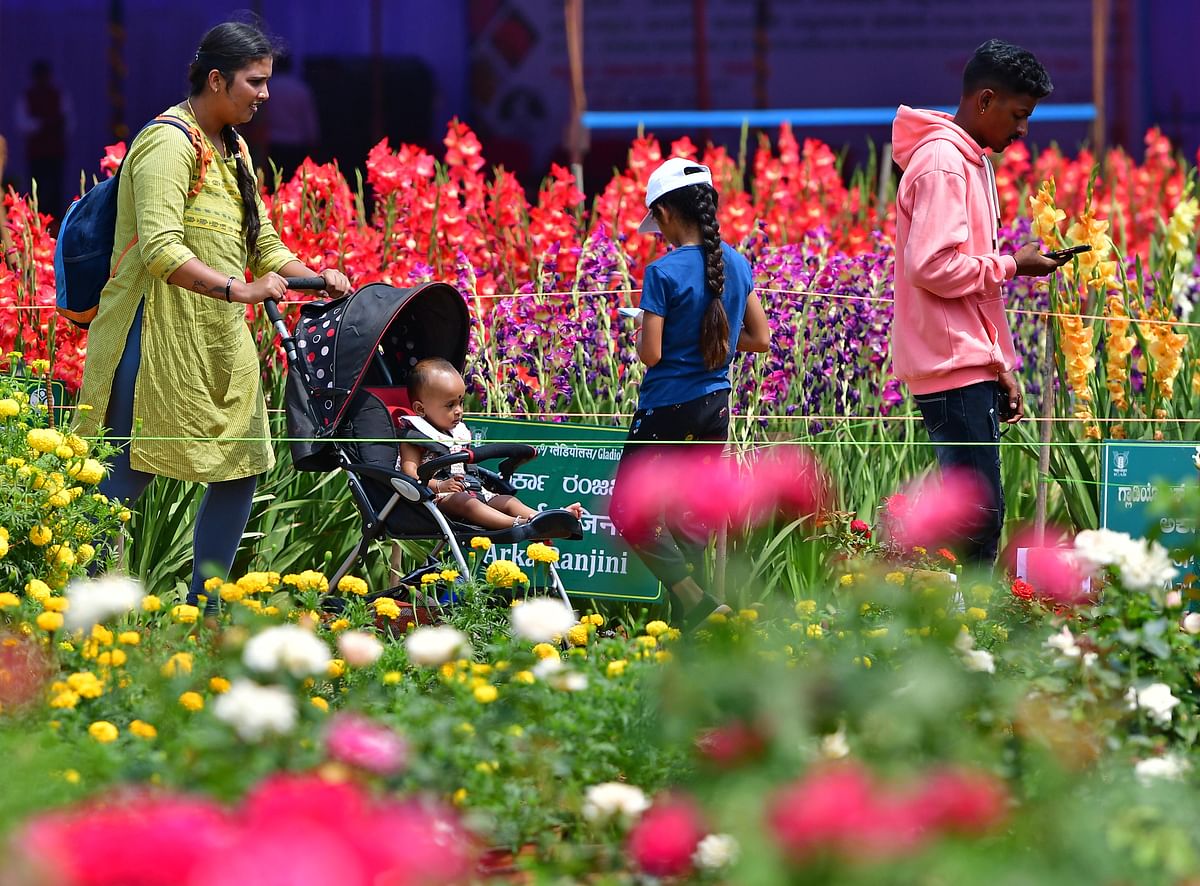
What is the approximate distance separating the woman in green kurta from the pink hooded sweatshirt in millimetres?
1435

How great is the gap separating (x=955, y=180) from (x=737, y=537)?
1.42 m

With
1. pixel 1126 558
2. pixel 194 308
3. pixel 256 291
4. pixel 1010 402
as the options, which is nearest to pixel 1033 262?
pixel 1010 402

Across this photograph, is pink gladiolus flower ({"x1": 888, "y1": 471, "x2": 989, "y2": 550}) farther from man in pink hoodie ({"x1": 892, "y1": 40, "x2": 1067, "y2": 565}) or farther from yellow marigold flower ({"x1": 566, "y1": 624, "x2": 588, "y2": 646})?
yellow marigold flower ({"x1": 566, "y1": 624, "x2": 588, "y2": 646})

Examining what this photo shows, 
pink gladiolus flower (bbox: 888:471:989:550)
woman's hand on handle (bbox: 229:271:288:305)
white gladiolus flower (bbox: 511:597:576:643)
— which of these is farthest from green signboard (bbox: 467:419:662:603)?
white gladiolus flower (bbox: 511:597:576:643)

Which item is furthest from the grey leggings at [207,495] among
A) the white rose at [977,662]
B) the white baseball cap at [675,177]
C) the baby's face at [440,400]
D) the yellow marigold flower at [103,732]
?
the white rose at [977,662]

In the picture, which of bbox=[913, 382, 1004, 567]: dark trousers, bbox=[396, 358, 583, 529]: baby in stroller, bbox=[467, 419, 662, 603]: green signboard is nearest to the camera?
bbox=[913, 382, 1004, 567]: dark trousers

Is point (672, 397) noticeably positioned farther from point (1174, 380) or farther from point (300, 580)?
point (1174, 380)

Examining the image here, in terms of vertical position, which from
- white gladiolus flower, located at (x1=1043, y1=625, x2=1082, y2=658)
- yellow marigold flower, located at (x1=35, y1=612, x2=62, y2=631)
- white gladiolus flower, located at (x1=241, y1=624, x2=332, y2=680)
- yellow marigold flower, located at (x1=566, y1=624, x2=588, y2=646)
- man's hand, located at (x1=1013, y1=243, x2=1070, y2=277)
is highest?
man's hand, located at (x1=1013, y1=243, x2=1070, y2=277)

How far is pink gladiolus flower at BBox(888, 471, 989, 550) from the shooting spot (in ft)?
13.3

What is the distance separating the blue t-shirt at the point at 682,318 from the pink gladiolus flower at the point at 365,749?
2.26 meters

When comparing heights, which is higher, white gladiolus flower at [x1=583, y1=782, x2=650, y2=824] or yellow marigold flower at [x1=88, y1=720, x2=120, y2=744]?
yellow marigold flower at [x1=88, y1=720, x2=120, y2=744]

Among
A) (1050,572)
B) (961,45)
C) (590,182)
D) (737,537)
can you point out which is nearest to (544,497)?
(737,537)

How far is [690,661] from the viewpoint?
252 centimetres

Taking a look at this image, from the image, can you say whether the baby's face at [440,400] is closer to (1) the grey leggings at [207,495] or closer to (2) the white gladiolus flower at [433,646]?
(1) the grey leggings at [207,495]
